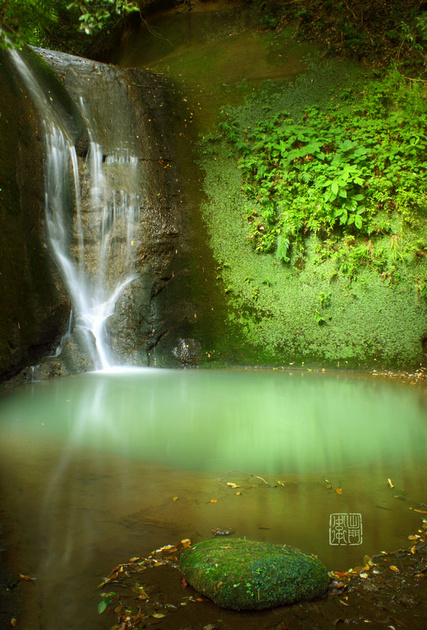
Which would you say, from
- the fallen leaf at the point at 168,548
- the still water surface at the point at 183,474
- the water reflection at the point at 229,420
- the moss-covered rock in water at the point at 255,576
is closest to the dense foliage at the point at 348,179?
the water reflection at the point at 229,420

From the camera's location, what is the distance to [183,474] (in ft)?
11.2

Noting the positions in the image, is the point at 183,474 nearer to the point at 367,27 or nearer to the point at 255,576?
the point at 255,576

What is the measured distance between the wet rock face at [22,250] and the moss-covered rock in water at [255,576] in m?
4.66

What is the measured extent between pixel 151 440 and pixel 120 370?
348 cm

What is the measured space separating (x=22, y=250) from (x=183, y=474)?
457cm

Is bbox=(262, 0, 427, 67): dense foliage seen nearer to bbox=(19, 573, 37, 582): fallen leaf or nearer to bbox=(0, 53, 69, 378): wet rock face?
bbox=(0, 53, 69, 378): wet rock face

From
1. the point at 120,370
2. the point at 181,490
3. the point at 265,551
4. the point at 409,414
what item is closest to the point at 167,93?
the point at 120,370

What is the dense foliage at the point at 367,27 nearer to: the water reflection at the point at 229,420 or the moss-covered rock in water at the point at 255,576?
the water reflection at the point at 229,420

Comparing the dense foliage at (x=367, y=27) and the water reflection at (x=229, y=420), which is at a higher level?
the dense foliage at (x=367, y=27)

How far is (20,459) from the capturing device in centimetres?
363

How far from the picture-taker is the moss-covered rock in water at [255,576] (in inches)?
77.3

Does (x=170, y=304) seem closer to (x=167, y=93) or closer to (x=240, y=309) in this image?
(x=240, y=309)

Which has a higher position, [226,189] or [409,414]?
[226,189]

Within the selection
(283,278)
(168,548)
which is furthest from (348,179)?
(168,548)
